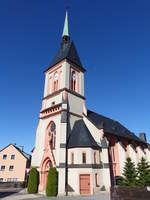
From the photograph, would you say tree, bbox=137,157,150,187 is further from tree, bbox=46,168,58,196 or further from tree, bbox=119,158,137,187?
tree, bbox=46,168,58,196

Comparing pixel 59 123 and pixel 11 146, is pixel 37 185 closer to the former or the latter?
pixel 59 123

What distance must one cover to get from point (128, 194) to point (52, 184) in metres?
10.2

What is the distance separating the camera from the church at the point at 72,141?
2033cm

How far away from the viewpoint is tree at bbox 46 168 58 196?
1898 centimetres

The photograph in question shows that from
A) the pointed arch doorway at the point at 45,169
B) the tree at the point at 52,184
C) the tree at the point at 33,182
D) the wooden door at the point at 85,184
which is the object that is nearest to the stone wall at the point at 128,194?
the wooden door at the point at 85,184

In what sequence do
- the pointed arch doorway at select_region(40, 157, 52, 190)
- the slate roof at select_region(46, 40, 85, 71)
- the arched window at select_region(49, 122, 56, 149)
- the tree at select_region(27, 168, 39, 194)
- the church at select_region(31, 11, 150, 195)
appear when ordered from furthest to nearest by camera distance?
the slate roof at select_region(46, 40, 85, 71)
the arched window at select_region(49, 122, 56, 149)
the pointed arch doorway at select_region(40, 157, 52, 190)
the tree at select_region(27, 168, 39, 194)
the church at select_region(31, 11, 150, 195)

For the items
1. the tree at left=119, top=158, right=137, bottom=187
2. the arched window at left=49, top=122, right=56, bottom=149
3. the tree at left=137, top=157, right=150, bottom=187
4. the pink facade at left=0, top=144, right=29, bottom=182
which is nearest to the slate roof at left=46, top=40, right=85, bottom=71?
the arched window at left=49, top=122, right=56, bottom=149

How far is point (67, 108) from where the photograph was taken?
25.2 meters

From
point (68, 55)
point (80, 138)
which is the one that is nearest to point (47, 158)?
point (80, 138)

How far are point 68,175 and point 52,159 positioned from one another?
3.02 metres

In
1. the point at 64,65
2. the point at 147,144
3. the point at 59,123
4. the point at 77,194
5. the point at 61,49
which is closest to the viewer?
the point at 77,194

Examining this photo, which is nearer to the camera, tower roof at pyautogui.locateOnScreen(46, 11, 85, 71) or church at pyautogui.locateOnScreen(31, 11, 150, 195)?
church at pyautogui.locateOnScreen(31, 11, 150, 195)

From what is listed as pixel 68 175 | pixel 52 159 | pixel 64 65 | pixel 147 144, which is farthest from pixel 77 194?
pixel 147 144

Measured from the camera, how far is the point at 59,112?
24672 mm
